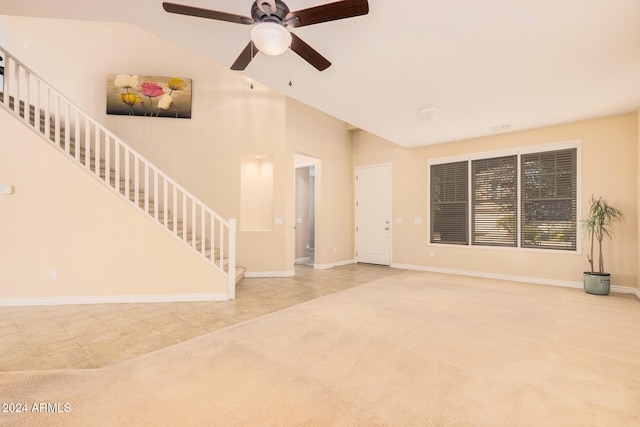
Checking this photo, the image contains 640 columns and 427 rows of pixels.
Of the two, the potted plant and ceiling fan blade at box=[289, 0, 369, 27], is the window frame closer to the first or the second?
the potted plant

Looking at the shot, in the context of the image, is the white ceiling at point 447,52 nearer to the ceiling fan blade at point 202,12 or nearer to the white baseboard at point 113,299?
the ceiling fan blade at point 202,12

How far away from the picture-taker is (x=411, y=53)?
2979 millimetres

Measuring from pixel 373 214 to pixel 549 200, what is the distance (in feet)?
A: 11.3

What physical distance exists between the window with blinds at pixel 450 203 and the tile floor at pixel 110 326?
309 centimetres

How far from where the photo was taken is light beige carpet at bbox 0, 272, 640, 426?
1717 mm

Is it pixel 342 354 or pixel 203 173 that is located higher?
pixel 203 173

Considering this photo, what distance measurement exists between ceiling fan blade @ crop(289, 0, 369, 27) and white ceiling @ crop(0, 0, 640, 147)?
1.06 feet

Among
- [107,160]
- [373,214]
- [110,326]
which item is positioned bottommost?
[110,326]

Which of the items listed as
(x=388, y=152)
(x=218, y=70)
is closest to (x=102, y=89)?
(x=218, y=70)

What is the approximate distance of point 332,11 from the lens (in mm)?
1996

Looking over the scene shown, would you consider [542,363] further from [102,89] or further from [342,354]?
[102,89]

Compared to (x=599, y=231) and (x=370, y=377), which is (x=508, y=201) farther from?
(x=370, y=377)

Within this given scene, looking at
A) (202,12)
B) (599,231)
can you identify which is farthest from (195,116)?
(599,231)

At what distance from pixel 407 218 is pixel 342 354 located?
482 cm
